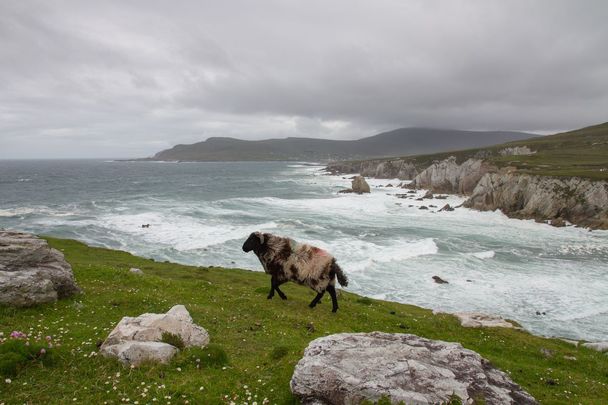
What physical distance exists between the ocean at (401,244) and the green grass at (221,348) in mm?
15595

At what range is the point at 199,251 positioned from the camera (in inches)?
2170

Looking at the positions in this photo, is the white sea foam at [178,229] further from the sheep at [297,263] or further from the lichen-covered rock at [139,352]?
the lichen-covered rock at [139,352]

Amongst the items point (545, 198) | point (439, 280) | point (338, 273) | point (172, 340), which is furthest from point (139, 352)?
point (545, 198)

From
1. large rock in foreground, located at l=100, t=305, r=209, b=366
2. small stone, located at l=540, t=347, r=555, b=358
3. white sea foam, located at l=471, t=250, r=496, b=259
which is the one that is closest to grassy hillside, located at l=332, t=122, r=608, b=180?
white sea foam, located at l=471, t=250, r=496, b=259

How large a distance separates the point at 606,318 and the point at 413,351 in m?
34.7

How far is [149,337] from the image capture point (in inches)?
488

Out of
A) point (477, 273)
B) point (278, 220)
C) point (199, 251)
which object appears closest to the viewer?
point (477, 273)

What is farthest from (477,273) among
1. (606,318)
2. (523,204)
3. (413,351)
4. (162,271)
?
(523,204)

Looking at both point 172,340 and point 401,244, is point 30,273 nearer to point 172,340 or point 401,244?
point 172,340

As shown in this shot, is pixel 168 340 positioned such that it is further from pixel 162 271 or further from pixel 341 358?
pixel 162 271

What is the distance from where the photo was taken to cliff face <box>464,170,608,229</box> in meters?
79.7

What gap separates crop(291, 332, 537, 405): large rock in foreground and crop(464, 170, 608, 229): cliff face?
8356cm

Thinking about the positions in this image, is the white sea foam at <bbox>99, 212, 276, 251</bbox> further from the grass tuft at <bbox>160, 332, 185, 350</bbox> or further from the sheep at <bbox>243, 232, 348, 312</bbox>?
the grass tuft at <bbox>160, 332, 185, 350</bbox>

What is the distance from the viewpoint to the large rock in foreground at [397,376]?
912 cm
